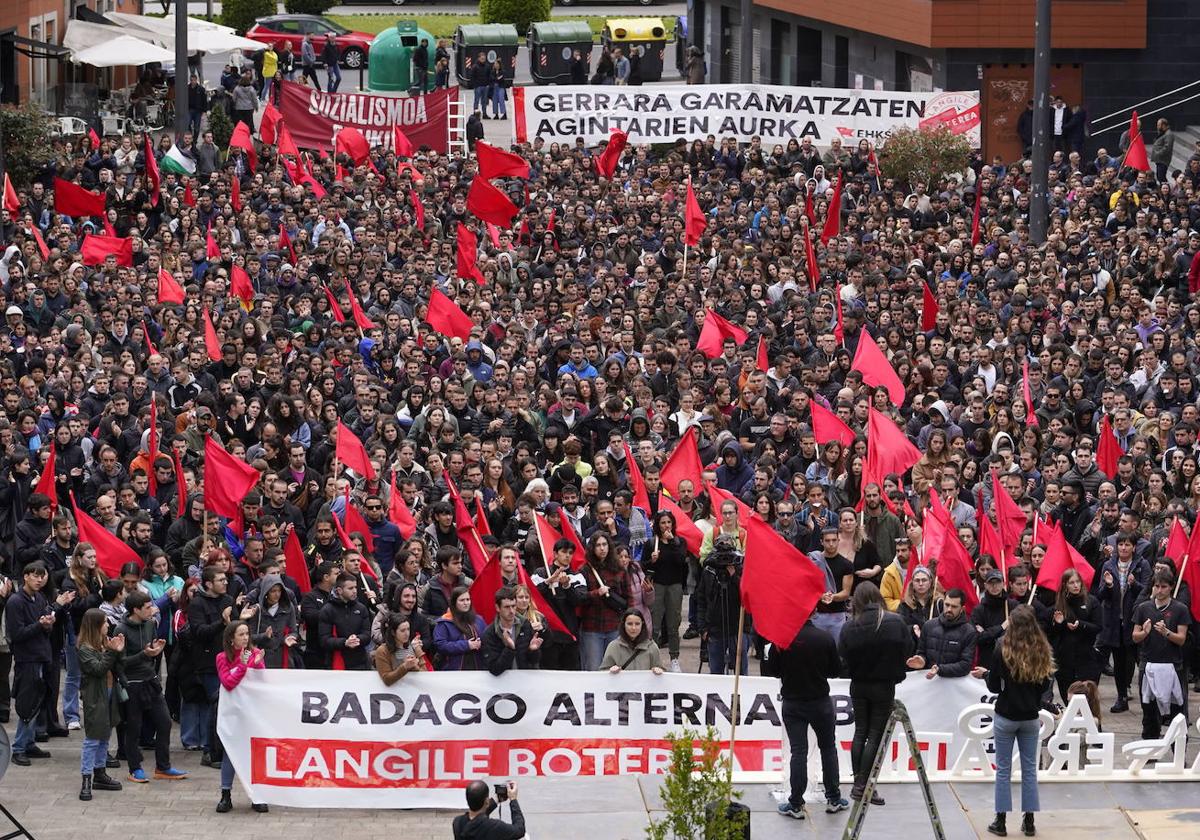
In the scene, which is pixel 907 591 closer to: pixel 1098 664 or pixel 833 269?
pixel 1098 664

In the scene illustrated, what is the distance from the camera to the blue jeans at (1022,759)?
1234 centimetres

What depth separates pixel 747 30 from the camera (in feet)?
141

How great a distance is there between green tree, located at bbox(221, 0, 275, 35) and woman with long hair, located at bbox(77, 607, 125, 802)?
161 ft

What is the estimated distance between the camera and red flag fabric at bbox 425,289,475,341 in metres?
23.8

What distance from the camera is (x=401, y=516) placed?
17641 millimetres

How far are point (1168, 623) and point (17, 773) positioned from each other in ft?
27.3

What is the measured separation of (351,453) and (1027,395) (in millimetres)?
6473

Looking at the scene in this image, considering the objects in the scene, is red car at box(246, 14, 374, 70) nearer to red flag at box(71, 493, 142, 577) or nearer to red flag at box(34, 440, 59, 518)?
red flag at box(34, 440, 59, 518)

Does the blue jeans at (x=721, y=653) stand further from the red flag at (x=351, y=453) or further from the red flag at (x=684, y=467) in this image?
the red flag at (x=351, y=453)

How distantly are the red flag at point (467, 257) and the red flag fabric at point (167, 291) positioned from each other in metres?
3.70

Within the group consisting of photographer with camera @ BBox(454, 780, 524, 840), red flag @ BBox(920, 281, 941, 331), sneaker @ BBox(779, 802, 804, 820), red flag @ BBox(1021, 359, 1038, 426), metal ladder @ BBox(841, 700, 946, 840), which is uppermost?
red flag @ BBox(920, 281, 941, 331)

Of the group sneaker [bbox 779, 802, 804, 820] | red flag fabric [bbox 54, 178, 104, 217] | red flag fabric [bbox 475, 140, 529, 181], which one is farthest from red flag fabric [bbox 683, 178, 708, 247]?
sneaker [bbox 779, 802, 804, 820]

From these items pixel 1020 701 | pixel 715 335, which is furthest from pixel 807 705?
A: pixel 715 335

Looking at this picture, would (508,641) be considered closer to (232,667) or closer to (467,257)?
(232,667)
